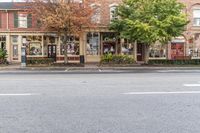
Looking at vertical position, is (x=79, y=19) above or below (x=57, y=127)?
above

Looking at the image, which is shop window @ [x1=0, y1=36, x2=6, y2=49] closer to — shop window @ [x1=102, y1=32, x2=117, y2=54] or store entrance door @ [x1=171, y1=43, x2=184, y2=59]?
shop window @ [x1=102, y1=32, x2=117, y2=54]

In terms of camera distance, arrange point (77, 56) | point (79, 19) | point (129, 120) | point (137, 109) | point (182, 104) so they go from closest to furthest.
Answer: point (129, 120) < point (137, 109) < point (182, 104) < point (79, 19) < point (77, 56)

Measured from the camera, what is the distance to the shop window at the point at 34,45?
4359cm

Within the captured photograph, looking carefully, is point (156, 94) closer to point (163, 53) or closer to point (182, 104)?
point (182, 104)

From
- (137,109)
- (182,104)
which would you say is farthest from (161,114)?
(182,104)

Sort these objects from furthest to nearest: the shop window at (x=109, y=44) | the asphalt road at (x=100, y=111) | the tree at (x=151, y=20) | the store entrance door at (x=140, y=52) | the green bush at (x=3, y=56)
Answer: the store entrance door at (x=140, y=52) → the shop window at (x=109, y=44) → the green bush at (x=3, y=56) → the tree at (x=151, y=20) → the asphalt road at (x=100, y=111)

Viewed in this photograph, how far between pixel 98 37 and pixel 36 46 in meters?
6.84

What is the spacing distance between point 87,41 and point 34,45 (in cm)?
579

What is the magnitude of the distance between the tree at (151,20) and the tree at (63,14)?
12.1ft

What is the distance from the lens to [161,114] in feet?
30.4

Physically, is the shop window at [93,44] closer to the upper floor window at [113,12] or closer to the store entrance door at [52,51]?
the upper floor window at [113,12]

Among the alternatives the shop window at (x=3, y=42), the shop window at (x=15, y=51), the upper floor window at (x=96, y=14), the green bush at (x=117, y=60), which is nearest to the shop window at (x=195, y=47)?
the green bush at (x=117, y=60)

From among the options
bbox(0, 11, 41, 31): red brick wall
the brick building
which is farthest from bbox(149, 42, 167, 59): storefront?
bbox(0, 11, 41, 31): red brick wall

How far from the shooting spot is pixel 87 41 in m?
44.0
